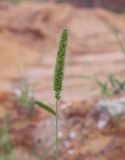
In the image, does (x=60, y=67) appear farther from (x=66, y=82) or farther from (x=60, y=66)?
(x=66, y=82)

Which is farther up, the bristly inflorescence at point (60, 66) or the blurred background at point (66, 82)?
A: the bristly inflorescence at point (60, 66)

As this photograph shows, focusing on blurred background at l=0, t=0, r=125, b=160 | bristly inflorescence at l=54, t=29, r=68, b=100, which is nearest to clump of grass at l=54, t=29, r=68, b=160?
bristly inflorescence at l=54, t=29, r=68, b=100

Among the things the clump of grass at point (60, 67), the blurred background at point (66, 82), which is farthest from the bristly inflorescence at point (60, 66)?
the blurred background at point (66, 82)

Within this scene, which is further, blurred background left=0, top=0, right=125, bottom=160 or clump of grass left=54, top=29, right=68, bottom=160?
blurred background left=0, top=0, right=125, bottom=160

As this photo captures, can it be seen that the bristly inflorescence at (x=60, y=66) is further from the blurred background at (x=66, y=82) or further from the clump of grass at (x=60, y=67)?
the blurred background at (x=66, y=82)

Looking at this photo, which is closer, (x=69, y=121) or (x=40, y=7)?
(x=69, y=121)

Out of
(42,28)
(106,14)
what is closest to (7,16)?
(42,28)

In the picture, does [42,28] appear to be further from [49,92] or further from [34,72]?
[49,92]

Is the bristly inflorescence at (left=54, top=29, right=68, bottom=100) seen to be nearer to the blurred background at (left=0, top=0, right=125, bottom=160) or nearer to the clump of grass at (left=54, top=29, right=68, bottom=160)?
the clump of grass at (left=54, top=29, right=68, bottom=160)
